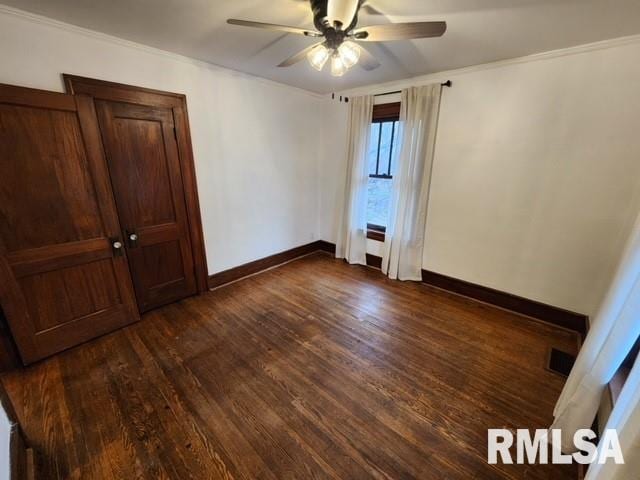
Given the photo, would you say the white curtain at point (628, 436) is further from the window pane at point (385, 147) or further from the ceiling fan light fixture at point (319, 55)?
the window pane at point (385, 147)

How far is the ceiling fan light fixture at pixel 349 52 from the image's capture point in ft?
5.20

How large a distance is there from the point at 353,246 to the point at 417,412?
247cm

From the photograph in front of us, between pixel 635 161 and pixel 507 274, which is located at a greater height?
pixel 635 161

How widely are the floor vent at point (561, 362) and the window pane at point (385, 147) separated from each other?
2595mm

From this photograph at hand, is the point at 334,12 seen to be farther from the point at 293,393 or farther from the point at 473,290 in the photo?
the point at 473,290

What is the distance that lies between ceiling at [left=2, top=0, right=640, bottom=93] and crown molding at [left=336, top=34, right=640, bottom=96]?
66 millimetres

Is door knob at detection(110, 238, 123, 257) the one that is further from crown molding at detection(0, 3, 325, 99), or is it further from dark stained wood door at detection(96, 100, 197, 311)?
crown molding at detection(0, 3, 325, 99)

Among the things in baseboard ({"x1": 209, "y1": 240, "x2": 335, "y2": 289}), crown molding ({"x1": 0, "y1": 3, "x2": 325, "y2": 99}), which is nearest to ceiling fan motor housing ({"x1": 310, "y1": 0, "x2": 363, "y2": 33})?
crown molding ({"x1": 0, "y1": 3, "x2": 325, "y2": 99})

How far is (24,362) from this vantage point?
6.31 feet

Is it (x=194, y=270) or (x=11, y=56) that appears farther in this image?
(x=194, y=270)

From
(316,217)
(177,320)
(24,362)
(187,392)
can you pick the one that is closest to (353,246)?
(316,217)

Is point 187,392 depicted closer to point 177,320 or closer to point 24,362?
point 177,320

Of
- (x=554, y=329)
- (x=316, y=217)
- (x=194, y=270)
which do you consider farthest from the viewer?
(x=316, y=217)

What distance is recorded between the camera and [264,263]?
3.70 metres
